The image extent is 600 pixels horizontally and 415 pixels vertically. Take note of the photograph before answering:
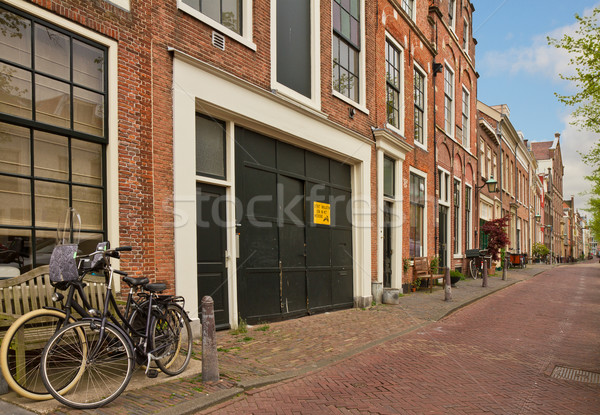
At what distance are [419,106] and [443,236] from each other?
5613 millimetres

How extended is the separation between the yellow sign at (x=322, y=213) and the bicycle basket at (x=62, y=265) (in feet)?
21.1

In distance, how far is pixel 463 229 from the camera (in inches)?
840

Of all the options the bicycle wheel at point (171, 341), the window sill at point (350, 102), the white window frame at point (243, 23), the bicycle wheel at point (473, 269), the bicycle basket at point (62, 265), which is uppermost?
the white window frame at point (243, 23)

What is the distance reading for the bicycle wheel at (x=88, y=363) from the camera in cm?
388

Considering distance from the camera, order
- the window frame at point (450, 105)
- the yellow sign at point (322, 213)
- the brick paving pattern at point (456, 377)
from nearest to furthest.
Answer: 1. the brick paving pattern at point (456, 377)
2. the yellow sign at point (322, 213)
3. the window frame at point (450, 105)

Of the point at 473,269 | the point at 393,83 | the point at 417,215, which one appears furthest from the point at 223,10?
the point at 473,269

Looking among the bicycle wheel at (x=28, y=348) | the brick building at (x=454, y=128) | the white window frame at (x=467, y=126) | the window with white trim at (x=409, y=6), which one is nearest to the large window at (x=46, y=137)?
the bicycle wheel at (x=28, y=348)

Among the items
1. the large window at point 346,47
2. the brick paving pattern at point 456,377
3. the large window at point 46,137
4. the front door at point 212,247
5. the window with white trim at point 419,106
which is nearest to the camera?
the brick paving pattern at point 456,377

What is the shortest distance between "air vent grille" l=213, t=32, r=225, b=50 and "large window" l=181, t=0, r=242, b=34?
1.08ft

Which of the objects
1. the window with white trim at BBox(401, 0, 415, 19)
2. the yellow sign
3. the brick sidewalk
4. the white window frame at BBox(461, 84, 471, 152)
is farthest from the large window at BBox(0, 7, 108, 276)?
the white window frame at BBox(461, 84, 471, 152)

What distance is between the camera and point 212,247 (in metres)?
7.43

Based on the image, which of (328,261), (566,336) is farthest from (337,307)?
(566,336)

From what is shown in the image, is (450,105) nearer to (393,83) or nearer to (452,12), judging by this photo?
(452,12)

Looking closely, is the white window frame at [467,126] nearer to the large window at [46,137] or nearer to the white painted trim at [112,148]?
the white painted trim at [112,148]
